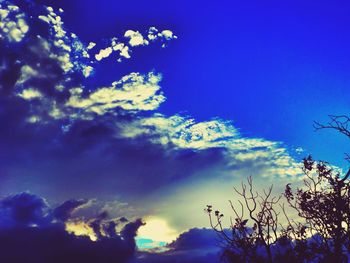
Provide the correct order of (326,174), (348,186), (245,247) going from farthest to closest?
(245,247)
(326,174)
(348,186)

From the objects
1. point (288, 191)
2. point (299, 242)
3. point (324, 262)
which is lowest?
point (324, 262)

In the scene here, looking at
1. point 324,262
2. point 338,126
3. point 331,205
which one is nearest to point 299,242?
point 324,262

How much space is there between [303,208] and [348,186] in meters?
4.26

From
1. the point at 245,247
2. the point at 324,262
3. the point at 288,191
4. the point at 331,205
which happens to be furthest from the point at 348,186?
the point at 245,247

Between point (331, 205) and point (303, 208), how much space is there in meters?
2.54

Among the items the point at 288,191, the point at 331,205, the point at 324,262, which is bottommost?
the point at 324,262

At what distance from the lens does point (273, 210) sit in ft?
69.5

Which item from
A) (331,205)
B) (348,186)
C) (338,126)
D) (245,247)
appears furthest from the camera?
(245,247)

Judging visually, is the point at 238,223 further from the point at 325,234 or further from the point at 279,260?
the point at 325,234

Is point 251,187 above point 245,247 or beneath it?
above

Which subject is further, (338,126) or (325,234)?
(325,234)

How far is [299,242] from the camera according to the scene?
64.5 ft

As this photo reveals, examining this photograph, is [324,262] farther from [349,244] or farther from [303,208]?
[303,208]

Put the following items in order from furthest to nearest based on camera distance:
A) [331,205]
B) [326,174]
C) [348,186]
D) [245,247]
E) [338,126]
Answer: [245,247] < [326,174] < [331,205] < [348,186] < [338,126]
